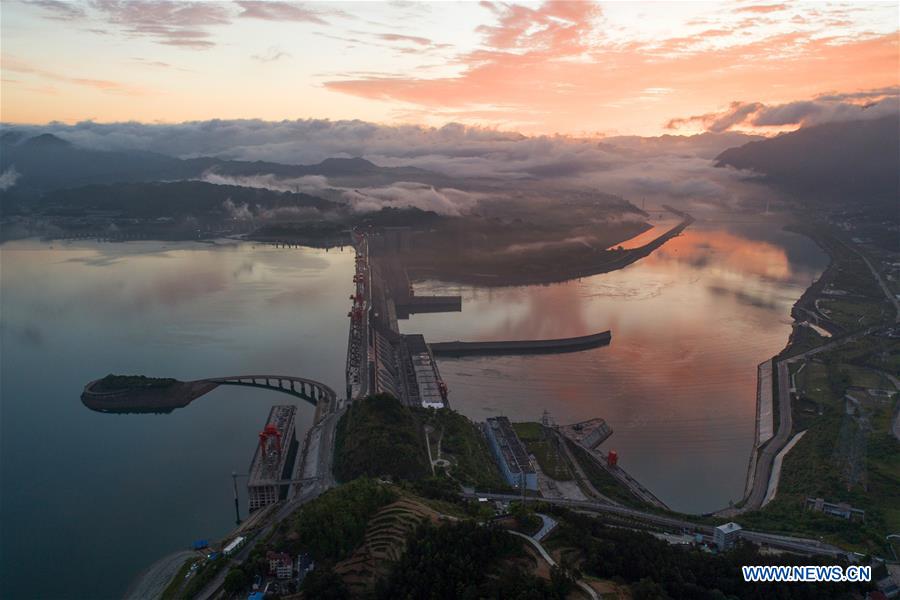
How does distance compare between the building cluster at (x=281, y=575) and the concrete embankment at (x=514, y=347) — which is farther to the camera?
the concrete embankment at (x=514, y=347)

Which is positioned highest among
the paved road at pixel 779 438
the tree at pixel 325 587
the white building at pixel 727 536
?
the tree at pixel 325 587

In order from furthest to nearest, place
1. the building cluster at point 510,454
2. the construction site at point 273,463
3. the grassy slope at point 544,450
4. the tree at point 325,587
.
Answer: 1. the grassy slope at point 544,450
2. the construction site at point 273,463
3. the building cluster at point 510,454
4. the tree at point 325,587

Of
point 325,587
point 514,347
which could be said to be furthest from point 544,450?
point 514,347

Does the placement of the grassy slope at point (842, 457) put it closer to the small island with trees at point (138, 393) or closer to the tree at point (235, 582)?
the tree at point (235, 582)

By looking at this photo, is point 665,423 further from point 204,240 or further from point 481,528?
point 204,240

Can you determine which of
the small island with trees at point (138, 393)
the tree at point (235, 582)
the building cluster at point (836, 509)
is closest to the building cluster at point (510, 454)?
Answer: the building cluster at point (836, 509)

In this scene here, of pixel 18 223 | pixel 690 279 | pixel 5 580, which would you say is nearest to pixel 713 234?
pixel 690 279
